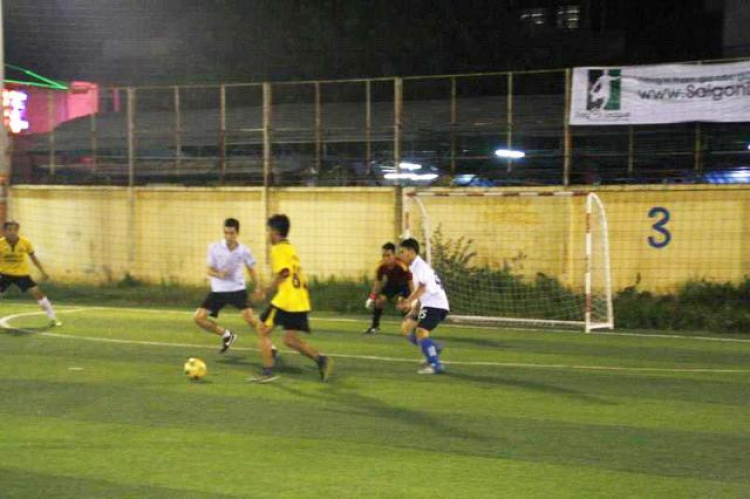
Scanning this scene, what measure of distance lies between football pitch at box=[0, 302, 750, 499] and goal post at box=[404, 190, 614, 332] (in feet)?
13.5

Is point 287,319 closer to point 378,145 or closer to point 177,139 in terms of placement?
point 378,145

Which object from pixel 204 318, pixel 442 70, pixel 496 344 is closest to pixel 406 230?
pixel 496 344

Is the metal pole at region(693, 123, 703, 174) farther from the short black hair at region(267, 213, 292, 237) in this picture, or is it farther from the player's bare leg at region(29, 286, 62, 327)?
the player's bare leg at region(29, 286, 62, 327)

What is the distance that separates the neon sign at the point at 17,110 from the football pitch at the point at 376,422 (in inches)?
642

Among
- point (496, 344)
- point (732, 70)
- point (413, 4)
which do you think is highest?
point (413, 4)

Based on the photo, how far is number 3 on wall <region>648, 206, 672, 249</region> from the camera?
19.3 m

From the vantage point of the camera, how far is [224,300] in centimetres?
1284

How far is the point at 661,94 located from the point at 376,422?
13384 millimetres

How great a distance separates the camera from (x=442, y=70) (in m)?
36.4

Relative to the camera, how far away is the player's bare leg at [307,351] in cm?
1044

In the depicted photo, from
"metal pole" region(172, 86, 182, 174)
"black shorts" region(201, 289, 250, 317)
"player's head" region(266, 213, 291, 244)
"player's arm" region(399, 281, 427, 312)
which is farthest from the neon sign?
"player's arm" region(399, 281, 427, 312)

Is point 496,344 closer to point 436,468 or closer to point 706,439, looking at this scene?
point 706,439

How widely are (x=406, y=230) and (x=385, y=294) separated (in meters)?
2.06

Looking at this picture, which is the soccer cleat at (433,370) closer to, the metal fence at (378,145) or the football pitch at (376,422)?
the football pitch at (376,422)
